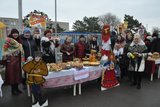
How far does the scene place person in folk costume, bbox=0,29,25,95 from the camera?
2.84 metres

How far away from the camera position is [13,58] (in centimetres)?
294

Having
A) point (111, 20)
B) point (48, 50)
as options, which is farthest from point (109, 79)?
point (111, 20)

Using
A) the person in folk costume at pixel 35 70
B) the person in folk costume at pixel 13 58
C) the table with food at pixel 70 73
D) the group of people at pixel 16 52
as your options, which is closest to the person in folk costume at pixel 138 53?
the table with food at pixel 70 73

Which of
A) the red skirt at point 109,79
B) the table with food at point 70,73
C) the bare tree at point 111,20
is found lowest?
the red skirt at point 109,79

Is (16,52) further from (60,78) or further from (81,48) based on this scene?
(81,48)

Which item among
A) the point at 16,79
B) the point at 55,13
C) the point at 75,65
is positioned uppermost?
the point at 55,13

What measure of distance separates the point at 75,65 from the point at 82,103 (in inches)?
37.4

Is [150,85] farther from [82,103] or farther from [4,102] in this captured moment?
[4,102]

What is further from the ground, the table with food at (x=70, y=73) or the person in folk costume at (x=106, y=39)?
the person in folk costume at (x=106, y=39)

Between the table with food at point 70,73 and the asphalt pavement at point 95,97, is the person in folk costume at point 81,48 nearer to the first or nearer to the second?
the table with food at point 70,73

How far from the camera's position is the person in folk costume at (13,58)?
9.32ft

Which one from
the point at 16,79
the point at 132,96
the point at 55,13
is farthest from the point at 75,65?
the point at 55,13

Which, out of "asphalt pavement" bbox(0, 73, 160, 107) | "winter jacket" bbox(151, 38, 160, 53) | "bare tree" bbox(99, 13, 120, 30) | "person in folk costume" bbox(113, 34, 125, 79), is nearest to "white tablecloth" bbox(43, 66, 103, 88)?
"asphalt pavement" bbox(0, 73, 160, 107)

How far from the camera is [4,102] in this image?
112 inches
